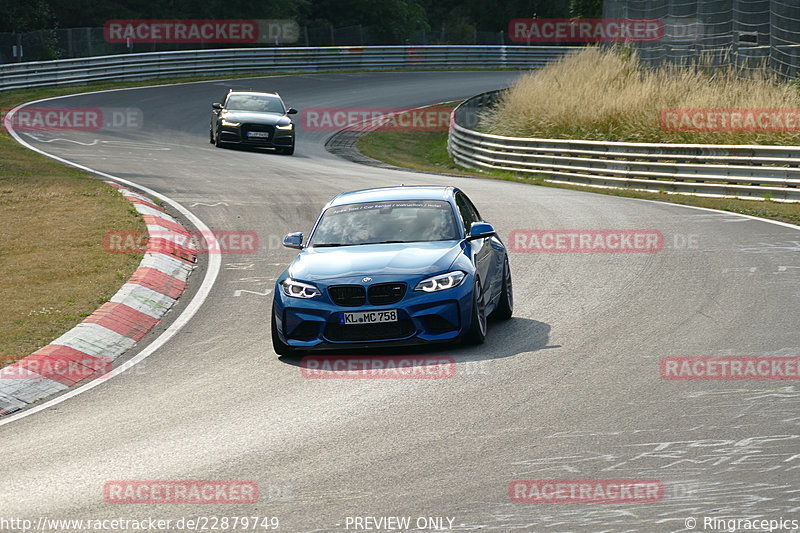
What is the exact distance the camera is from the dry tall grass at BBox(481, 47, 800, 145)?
25531 mm

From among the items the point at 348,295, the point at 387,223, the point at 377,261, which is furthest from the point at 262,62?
the point at 348,295

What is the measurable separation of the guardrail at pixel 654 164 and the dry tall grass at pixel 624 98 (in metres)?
1.36

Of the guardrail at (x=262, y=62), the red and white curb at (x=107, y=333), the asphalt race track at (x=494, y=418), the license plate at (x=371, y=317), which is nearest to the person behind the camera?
the asphalt race track at (x=494, y=418)

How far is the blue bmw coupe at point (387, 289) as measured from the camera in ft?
31.3

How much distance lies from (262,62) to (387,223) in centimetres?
4342

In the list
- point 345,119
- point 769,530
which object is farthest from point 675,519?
point 345,119

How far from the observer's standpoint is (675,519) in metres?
5.59

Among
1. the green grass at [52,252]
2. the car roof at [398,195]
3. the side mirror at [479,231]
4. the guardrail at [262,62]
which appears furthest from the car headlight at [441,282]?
the guardrail at [262,62]

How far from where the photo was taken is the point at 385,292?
9594mm

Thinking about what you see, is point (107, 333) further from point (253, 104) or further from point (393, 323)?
point (253, 104)

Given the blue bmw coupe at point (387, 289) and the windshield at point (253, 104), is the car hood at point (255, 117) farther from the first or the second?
the blue bmw coupe at point (387, 289)

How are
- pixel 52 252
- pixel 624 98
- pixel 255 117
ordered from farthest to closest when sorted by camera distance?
pixel 255 117 < pixel 624 98 < pixel 52 252

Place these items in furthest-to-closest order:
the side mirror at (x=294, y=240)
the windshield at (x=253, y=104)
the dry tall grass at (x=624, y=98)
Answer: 1. the windshield at (x=253, y=104)
2. the dry tall grass at (x=624, y=98)
3. the side mirror at (x=294, y=240)

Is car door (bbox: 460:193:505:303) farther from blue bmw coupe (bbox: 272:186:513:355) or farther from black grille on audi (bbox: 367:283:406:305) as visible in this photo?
black grille on audi (bbox: 367:283:406:305)
